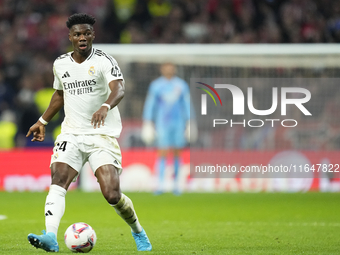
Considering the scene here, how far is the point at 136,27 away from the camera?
17.5 m

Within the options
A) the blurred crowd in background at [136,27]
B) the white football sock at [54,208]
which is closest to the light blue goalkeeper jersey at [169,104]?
the blurred crowd in background at [136,27]

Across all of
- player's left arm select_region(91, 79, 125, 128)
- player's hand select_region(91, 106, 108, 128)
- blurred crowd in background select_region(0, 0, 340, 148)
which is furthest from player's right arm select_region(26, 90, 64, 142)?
blurred crowd in background select_region(0, 0, 340, 148)

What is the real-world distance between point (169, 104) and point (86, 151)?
683 cm

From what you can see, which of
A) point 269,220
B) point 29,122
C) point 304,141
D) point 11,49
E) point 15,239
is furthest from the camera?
point 11,49

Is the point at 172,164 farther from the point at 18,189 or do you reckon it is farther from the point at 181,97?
the point at 18,189

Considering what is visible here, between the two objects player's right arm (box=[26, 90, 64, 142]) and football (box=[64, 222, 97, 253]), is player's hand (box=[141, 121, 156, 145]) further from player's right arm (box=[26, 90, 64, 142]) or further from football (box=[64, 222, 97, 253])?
football (box=[64, 222, 97, 253])

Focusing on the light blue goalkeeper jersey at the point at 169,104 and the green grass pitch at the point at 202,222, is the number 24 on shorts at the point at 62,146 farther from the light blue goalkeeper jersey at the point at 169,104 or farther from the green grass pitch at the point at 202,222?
the light blue goalkeeper jersey at the point at 169,104

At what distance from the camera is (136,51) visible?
13.1 metres

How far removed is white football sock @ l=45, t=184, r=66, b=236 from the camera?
5172 mm

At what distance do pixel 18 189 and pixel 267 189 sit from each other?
507 cm

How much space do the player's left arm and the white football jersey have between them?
15 cm

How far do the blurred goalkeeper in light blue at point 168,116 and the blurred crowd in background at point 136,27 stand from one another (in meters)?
3.77

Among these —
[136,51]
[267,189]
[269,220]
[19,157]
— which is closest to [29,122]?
[19,157]

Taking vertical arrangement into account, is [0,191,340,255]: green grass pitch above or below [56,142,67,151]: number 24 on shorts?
below
